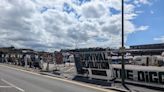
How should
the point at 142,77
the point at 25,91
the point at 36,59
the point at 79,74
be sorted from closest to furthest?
the point at 25,91 → the point at 142,77 → the point at 79,74 → the point at 36,59

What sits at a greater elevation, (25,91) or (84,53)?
(84,53)

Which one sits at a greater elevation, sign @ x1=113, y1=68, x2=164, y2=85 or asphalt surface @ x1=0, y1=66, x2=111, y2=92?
sign @ x1=113, y1=68, x2=164, y2=85

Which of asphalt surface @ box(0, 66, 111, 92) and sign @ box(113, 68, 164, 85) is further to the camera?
asphalt surface @ box(0, 66, 111, 92)

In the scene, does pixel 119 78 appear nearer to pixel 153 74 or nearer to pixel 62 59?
pixel 153 74

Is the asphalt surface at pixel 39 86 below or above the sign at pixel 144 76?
below

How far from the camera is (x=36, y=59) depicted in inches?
1747

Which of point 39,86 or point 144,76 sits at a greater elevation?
point 144,76

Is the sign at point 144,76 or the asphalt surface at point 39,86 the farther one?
the asphalt surface at point 39,86

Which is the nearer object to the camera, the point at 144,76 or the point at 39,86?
the point at 144,76

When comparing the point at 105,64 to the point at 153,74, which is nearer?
the point at 153,74

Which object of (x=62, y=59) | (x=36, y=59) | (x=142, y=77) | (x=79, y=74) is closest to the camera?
(x=142, y=77)

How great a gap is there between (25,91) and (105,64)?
23.5ft

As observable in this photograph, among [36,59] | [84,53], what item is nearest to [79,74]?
[84,53]

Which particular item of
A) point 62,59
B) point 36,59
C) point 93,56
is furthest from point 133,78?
point 36,59
